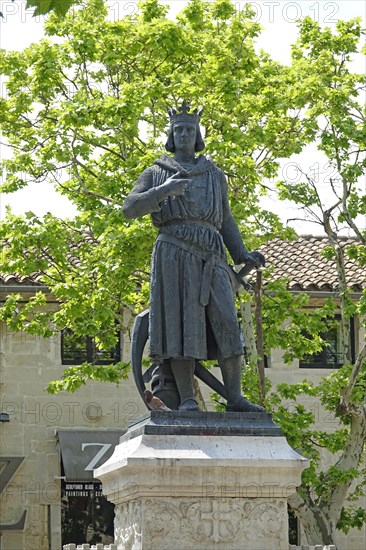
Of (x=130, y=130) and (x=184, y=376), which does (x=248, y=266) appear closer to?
(x=184, y=376)

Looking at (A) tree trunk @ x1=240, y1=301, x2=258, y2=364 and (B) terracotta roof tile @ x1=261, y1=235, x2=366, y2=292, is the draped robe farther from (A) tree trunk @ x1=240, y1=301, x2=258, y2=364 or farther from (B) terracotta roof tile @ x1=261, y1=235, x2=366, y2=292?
(B) terracotta roof tile @ x1=261, y1=235, x2=366, y2=292

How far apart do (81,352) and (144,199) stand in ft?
56.9

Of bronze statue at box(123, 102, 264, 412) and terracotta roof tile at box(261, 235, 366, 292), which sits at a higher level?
terracotta roof tile at box(261, 235, 366, 292)

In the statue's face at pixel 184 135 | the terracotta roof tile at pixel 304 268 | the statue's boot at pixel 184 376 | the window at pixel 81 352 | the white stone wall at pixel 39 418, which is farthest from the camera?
the window at pixel 81 352

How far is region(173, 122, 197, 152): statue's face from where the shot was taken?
11648mm

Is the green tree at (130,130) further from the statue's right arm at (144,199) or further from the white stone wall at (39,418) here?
the statue's right arm at (144,199)

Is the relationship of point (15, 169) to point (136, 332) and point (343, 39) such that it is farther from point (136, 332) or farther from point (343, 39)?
point (136, 332)

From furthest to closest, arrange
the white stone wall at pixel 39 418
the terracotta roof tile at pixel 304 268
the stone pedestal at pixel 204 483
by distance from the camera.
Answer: the white stone wall at pixel 39 418
the terracotta roof tile at pixel 304 268
the stone pedestal at pixel 204 483

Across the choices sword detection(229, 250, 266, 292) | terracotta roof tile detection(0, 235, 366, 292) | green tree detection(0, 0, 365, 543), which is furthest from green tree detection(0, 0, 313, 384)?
sword detection(229, 250, 266, 292)

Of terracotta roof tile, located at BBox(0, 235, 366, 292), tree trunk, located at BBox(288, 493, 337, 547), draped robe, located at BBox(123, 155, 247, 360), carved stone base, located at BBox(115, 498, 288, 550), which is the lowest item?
tree trunk, located at BBox(288, 493, 337, 547)

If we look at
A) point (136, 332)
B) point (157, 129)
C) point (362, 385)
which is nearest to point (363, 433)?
point (362, 385)

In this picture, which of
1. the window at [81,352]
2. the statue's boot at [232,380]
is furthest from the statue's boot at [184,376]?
the window at [81,352]

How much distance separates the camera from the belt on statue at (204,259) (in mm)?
11297

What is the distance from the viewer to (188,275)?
11328 millimetres
